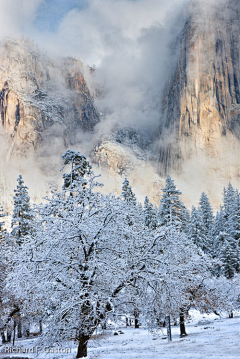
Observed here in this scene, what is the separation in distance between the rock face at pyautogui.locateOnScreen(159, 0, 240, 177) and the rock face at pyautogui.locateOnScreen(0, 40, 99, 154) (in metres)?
53.8

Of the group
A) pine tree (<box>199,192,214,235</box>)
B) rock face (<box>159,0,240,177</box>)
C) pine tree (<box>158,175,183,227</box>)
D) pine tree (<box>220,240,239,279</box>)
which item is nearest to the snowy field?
pine tree (<box>158,175,183,227</box>)

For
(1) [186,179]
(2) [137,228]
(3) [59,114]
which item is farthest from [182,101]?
(2) [137,228]

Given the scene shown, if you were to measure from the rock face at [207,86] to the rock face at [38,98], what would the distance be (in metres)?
53.8

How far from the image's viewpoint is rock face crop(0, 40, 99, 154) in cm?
13912

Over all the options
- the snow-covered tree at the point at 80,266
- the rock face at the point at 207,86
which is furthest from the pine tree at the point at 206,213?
the rock face at the point at 207,86

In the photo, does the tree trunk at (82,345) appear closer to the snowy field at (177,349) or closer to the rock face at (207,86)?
the snowy field at (177,349)

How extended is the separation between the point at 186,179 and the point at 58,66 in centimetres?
10143

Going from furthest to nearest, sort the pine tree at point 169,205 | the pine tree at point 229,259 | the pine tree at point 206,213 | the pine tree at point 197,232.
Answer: the pine tree at point 206,213 → the pine tree at point 197,232 → the pine tree at point 229,259 → the pine tree at point 169,205

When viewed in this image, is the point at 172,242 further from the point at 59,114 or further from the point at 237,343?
the point at 59,114

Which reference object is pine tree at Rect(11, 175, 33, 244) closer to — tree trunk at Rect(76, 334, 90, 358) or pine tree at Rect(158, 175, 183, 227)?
pine tree at Rect(158, 175, 183, 227)

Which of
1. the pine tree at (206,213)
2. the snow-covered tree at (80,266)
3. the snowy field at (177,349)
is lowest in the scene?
the snowy field at (177,349)

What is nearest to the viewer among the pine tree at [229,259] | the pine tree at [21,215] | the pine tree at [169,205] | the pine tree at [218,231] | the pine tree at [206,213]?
the pine tree at [21,215]

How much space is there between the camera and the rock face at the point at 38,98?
139 meters

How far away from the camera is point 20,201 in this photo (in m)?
28.5
